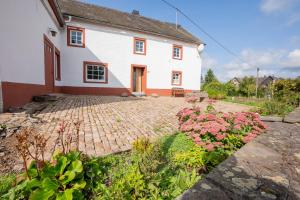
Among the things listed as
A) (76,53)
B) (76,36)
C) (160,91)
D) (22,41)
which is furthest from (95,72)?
(22,41)

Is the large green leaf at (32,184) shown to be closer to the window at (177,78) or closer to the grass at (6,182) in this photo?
the grass at (6,182)

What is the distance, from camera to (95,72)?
39.6 feet

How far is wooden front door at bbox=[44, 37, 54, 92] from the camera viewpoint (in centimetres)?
783

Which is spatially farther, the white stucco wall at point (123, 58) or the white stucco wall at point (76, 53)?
the white stucco wall at point (123, 58)

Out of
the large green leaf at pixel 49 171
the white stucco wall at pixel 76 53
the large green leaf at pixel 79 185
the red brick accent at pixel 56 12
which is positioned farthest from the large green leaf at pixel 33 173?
the red brick accent at pixel 56 12

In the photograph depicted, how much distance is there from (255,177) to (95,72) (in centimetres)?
1183

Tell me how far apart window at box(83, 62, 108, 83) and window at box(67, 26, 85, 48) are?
1322 mm

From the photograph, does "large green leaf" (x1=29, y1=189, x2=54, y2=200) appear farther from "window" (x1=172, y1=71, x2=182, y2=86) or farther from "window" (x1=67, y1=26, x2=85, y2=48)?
"window" (x1=172, y1=71, x2=182, y2=86)

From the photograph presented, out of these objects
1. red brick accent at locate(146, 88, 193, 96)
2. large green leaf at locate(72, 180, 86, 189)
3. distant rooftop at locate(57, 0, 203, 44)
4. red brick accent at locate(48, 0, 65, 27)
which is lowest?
large green leaf at locate(72, 180, 86, 189)

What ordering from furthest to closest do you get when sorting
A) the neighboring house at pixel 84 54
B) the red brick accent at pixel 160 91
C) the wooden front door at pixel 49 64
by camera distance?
the red brick accent at pixel 160 91 < the wooden front door at pixel 49 64 < the neighboring house at pixel 84 54

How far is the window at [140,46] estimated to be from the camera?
1326 centimetres

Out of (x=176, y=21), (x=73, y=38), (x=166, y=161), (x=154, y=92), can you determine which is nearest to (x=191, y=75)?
(x=154, y=92)

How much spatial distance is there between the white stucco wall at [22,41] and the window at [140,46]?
6754 mm

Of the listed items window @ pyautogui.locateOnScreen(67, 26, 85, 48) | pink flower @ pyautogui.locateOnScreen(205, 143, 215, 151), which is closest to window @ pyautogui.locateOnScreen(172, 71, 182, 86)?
window @ pyautogui.locateOnScreen(67, 26, 85, 48)
